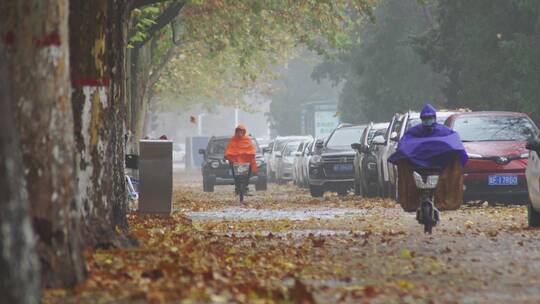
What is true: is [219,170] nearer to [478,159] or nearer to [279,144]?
[279,144]

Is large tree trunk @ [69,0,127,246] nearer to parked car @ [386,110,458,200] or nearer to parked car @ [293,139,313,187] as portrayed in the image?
parked car @ [386,110,458,200]

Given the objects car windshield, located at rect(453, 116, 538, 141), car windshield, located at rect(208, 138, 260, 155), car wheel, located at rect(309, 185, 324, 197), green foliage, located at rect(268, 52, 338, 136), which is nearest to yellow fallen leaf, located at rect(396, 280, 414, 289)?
car windshield, located at rect(453, 116, 538, 141)

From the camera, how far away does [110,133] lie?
1486 centimetres

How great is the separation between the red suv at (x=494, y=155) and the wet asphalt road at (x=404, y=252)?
35cm

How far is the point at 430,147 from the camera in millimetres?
17578

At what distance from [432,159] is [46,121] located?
8.28m

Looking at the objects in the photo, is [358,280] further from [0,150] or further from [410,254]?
[0,150]

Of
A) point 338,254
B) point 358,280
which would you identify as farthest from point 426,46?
point 358,280

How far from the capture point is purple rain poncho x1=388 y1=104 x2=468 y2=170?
17.6 meters

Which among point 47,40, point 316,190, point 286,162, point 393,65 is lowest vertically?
point 316,190

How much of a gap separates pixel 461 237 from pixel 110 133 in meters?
4.55

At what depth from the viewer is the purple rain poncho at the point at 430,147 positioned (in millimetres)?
17562

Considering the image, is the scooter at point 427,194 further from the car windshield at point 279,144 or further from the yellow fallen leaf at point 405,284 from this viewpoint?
the car windshield at point 279,144

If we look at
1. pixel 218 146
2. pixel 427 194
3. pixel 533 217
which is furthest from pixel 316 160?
pixel 427 194
